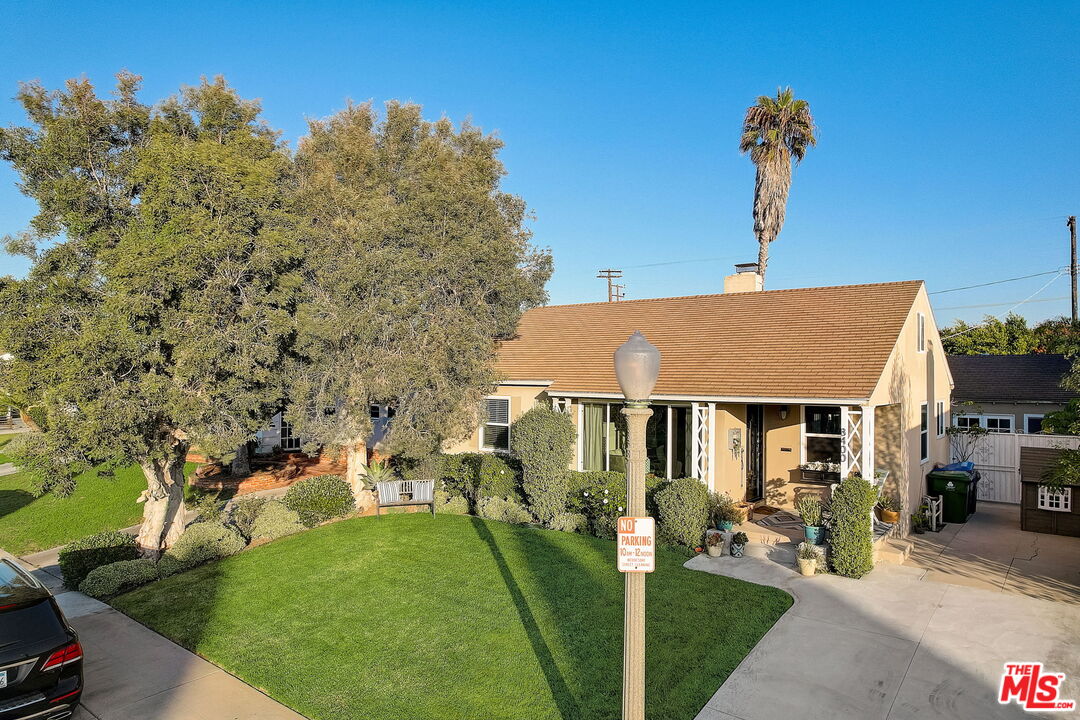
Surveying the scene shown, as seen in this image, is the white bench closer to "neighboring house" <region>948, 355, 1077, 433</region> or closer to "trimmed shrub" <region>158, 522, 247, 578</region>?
"trimmed shrub" <region>158, 522, 247, 578</region>

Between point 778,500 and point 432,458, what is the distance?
8.42 m

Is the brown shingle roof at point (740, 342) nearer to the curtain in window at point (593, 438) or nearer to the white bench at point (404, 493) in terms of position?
the curtain in window at point (593, 438)

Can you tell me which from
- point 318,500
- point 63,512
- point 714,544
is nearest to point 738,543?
point 714,544

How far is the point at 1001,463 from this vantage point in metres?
15.9

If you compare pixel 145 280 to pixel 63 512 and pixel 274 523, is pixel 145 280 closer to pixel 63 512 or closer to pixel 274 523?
pixel 274 523

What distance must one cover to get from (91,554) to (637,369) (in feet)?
34.2

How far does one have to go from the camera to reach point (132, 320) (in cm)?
959

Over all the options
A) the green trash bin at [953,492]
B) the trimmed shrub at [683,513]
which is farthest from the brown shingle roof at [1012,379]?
the trimmed shrub at [683,513]

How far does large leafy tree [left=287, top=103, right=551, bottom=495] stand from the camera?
12305mm

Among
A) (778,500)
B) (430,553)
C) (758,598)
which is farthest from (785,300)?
(430,553)

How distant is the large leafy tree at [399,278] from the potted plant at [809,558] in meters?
7.44

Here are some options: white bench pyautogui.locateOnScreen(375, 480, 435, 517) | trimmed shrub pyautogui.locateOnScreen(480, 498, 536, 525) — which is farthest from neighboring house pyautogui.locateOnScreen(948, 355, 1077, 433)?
white bench pyautogui.locateOnScreen(375, 480, 435, 517)

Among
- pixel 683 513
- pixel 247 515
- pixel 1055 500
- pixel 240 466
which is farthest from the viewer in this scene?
pixel 240 466

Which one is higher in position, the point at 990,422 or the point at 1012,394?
the point at 1012,394
